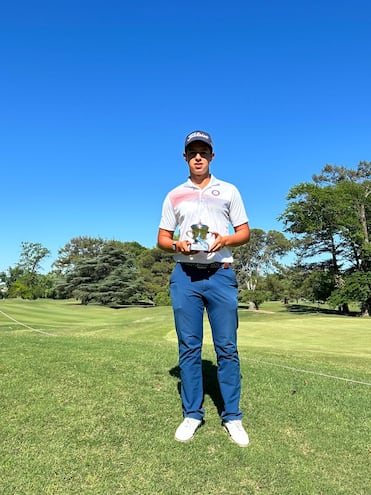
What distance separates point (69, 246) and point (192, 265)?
66.9 metres

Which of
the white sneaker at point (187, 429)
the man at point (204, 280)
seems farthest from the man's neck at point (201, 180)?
the white sneaker at point (187, 429)

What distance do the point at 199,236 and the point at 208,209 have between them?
13.0 inches

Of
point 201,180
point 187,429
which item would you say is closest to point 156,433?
point 187,429

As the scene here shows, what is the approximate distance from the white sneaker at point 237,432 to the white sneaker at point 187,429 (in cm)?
25

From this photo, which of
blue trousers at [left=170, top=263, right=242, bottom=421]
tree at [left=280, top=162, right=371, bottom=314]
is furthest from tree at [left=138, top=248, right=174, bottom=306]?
blue trousers at [left=170, top=263, right=242, bottom=421]

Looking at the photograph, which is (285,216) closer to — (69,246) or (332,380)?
(332,380)

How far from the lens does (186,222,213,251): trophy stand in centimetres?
316

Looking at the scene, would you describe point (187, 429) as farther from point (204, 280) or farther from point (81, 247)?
point (81, 247)

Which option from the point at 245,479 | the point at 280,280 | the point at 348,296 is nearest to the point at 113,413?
the point at 245,479

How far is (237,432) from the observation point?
3197 millimetres

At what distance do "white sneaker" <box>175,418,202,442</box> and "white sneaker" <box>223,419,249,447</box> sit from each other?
0.25 meters

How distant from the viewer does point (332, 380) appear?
17.2 ft

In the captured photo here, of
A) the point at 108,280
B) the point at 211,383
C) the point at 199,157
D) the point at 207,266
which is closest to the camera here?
the point at 207,266

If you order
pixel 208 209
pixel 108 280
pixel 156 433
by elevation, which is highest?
pixel 108 280
